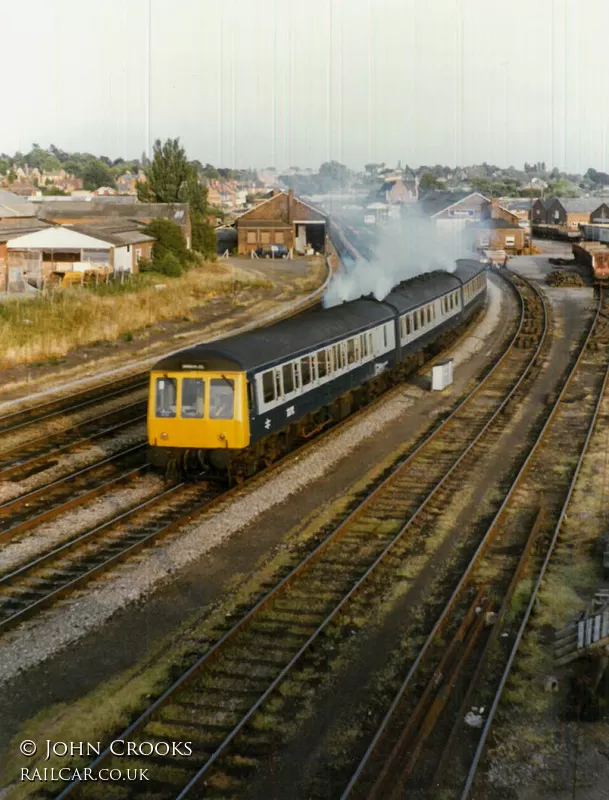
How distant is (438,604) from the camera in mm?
11633

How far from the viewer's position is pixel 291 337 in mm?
18219

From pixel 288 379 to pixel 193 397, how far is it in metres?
2.48

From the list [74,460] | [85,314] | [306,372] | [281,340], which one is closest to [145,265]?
[85,314]

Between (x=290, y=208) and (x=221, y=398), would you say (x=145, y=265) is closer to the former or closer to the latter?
(x=290, y=208)

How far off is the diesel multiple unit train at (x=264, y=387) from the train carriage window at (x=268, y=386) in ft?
0.06

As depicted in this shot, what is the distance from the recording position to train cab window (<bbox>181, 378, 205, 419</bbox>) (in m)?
15.4

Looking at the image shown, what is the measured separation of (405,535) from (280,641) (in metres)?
4.00

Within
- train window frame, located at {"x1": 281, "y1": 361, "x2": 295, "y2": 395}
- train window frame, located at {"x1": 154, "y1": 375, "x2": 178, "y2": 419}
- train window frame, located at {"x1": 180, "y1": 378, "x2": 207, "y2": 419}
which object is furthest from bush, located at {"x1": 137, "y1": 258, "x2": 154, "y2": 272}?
train window frame, located at {"x1": 180, "y1": 378, "x2": 207, "y2": 419}

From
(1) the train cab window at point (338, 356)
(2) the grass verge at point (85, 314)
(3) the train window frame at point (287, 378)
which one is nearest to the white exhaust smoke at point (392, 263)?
(2) the grass verge at point (85, 314)

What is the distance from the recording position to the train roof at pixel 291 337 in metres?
15.5

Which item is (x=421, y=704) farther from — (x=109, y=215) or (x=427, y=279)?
(x=109, y=215)

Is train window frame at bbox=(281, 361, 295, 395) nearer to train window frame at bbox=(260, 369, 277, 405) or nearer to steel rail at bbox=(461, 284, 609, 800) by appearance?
train window frame at bbox=(260, 369, 277, 405)

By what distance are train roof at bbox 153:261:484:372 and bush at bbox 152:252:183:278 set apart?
82.4 feet

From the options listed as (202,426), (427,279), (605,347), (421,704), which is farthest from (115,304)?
(421,704)
